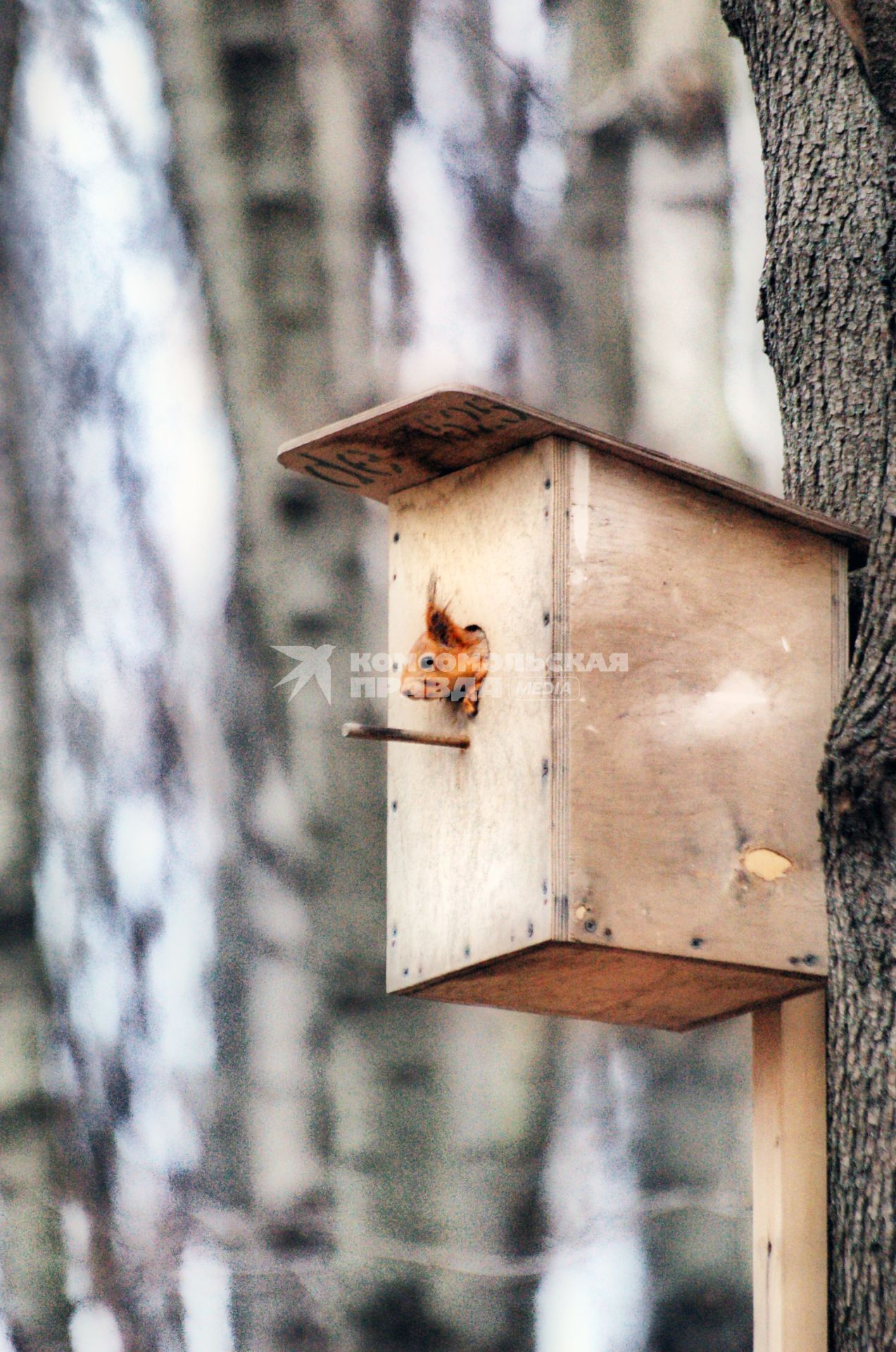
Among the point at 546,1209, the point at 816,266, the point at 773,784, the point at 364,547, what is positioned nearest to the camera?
the point at 773,784

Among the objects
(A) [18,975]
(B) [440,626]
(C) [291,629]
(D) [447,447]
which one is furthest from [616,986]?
(A) [18,975]

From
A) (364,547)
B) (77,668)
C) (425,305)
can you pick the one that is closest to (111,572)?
(77,668)

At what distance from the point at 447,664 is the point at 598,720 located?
0.24m

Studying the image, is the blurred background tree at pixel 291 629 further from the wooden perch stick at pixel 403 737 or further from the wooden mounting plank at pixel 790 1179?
the wooden perch stick at pixel 403 737

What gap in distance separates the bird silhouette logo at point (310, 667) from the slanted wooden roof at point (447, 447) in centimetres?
190

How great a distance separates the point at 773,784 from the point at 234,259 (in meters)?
2.75

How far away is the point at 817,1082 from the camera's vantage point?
2291 mm

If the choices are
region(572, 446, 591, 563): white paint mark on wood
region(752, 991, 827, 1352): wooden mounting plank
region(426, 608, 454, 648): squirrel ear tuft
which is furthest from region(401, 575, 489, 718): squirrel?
region(752, 991, 827, 1352): wooden mounting plank

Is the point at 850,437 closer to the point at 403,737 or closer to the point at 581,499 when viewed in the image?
the point at 581,499

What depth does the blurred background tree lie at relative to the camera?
13.9ft

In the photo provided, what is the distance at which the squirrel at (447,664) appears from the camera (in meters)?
2.26

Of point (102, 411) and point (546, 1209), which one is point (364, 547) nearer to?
point (102, 411)

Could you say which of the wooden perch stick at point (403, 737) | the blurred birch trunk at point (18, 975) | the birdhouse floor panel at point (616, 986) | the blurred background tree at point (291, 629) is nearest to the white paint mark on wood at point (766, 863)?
the birdhouse floor panel at point (616, 986)

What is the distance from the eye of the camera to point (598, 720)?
214cm
